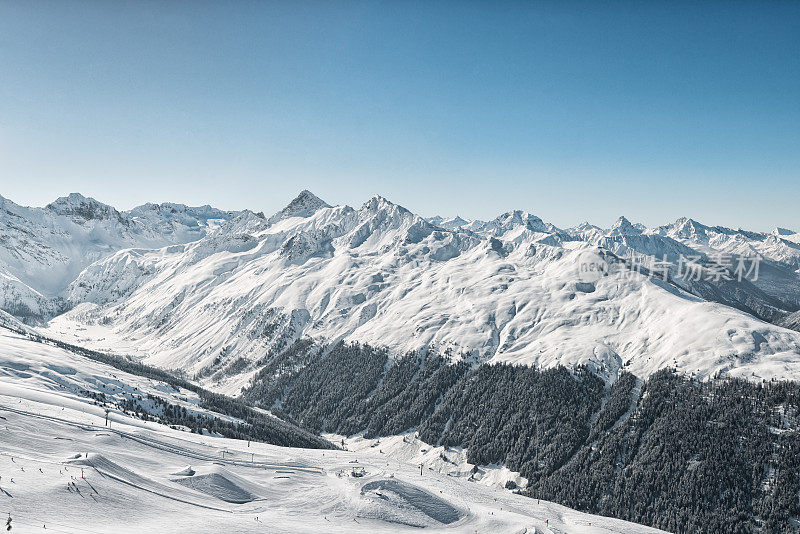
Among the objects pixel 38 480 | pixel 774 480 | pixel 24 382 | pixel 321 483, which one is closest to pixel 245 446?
pixel 321 483

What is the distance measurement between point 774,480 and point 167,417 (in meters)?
238

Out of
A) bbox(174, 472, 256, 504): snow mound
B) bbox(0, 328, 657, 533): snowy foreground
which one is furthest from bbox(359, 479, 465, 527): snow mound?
bbox(174, 472, 256, 504): snow mound

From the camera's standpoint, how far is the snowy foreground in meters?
79.2

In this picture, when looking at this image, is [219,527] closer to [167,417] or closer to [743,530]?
[167,417]

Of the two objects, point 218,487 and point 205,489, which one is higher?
point 218,487

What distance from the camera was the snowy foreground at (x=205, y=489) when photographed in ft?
260

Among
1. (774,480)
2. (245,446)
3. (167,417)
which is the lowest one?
(167,417)

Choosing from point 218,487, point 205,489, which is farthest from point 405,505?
point 205,489

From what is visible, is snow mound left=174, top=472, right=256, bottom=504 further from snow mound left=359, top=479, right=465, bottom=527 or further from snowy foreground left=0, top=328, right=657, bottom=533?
snow mound left=359, top=479, right=465, bottom=527

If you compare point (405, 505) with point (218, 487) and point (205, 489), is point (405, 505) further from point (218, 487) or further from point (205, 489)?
point (205, 489)

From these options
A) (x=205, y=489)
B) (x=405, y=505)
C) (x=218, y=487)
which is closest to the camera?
(x=205, y=489)

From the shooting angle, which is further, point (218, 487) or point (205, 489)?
point (218, 487)

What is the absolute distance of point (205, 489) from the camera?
99125mm

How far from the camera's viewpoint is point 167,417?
198 meters
